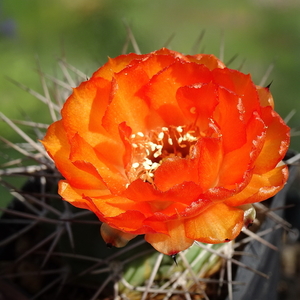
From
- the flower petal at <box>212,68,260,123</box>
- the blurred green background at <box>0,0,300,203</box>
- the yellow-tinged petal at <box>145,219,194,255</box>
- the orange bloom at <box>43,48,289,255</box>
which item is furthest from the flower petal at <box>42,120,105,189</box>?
the blurred green background at <box>0,0,300,203</box>

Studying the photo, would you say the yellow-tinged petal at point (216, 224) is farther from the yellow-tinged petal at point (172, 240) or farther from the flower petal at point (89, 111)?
the flower petal at point (89, 111)

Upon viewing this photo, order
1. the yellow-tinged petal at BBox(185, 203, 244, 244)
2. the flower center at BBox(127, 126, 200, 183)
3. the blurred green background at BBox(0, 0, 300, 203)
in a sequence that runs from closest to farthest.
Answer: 1. the yellow-tinged petal at BBox(185, 203, 244, 244)
2. the flower center at BBox(127, 126, 200, 183)
3. the blurred green background at BBox(0, 0, 300, 203)

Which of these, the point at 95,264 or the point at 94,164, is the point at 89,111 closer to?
the point at 94,164

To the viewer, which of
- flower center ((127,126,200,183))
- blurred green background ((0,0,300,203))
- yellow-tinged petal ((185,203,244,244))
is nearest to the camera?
yellow-tinged petal ((185,203,244,244))

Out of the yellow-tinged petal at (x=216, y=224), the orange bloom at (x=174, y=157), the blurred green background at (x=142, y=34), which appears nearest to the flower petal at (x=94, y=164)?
the orange bloom at (x=174, y=157)

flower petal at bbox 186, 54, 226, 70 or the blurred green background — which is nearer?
flower petal at bbox 186, 54, 226, 70

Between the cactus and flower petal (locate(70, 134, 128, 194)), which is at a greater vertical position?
flower petal (locate(70, 134, 128, 194))

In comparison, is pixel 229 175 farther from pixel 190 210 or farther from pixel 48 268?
pixel 48 268

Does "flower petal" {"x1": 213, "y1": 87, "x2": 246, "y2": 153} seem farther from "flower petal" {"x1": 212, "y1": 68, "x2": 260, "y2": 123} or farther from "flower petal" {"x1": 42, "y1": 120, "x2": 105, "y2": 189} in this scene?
"flower petal" {"x1": 42, "y1": 120, "x2": 105, "y2": 189}
